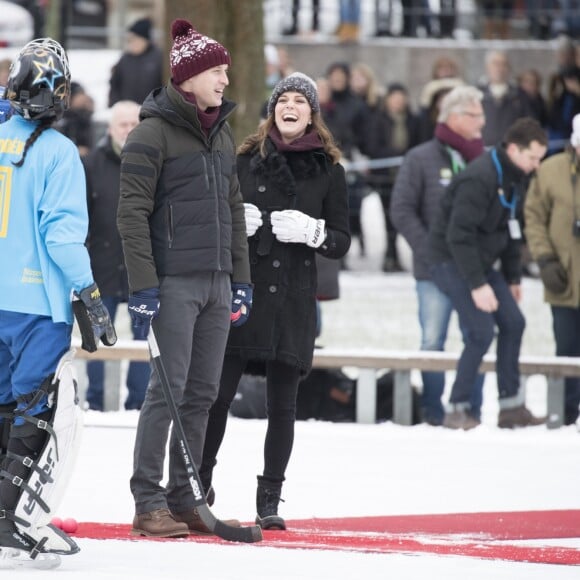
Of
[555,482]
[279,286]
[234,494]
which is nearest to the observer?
[279,286]

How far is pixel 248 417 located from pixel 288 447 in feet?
9.03

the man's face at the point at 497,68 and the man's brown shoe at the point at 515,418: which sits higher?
the man's face at the point at 497,68

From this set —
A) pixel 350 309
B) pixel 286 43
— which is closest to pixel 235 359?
pixel 350 309

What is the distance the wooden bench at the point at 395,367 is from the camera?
31.6ft

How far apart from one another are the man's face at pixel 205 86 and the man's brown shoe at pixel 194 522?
1.57 meters

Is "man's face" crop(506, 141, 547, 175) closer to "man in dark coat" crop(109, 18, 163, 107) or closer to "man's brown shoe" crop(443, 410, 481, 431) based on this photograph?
"man's brown shoe" crop(443, 410, 481, 431)

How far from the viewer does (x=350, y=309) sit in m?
14.7

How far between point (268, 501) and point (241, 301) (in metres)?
0.88

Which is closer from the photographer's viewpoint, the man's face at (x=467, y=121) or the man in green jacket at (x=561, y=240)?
the man in green jacket at (x=561, y=240)

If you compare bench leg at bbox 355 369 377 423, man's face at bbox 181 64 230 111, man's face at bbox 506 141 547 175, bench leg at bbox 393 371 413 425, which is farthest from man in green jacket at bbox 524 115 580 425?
man's face at bbox 181 64 230 111

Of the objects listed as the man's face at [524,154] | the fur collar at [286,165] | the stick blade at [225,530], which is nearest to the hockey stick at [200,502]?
the stick blade at [225,530]

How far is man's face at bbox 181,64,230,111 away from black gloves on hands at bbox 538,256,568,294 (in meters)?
4.04

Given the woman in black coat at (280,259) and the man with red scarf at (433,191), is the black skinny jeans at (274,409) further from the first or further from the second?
the man with red scarf at (433,191)

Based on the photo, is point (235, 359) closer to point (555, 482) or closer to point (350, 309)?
point (555, 482)
